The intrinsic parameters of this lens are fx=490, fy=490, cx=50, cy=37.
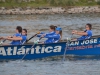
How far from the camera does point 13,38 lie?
25.1 metres

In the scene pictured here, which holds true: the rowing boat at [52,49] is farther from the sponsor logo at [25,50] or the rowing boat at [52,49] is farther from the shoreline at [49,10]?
the shoreline at [49,10]

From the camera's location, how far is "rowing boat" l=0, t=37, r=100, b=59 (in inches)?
980

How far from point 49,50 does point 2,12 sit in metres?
42.6

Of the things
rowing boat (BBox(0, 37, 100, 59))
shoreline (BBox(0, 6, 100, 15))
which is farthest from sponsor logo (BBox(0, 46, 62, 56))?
shoreline (BBox(0, 6, 100, 15))

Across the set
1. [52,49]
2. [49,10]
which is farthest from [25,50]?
[49,10]

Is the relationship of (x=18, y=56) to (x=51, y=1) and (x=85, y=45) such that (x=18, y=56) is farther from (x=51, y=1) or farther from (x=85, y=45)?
(x=51, y=1)

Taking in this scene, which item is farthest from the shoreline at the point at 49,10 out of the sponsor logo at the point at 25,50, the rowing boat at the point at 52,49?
the sponsor logo at the point at 25,50

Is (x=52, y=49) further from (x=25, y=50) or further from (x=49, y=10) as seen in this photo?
(x=49, y=10)

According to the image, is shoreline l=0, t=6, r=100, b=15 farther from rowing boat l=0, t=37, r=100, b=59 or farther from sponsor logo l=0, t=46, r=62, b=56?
sponsor logo l=0, t=46, r=62, b=56

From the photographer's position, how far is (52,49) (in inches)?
996

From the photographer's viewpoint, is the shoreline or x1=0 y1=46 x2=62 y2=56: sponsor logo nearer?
x1=0 y1=46 x2=62 y2=56: sponsor logo

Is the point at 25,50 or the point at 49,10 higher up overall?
the point at 25,50

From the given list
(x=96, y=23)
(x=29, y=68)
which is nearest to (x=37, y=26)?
(x=96, y=23)

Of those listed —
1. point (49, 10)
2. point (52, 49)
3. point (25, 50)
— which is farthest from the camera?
point (49, 10)
